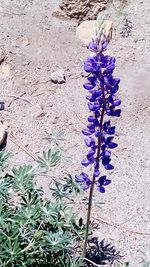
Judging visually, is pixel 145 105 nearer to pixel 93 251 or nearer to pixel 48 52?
pixel 48 52

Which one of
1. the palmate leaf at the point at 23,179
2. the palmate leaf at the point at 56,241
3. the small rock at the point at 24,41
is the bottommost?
the palmate leaf at the point at 56,241

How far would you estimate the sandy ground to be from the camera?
12.6ft

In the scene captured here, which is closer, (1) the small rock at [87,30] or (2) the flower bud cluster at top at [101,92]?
(2) the flower bud cluster at top at [101,92]

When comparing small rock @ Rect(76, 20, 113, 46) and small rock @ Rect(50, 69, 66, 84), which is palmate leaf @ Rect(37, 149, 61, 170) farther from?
small rock @ Rect(76, 20, 113, 46)

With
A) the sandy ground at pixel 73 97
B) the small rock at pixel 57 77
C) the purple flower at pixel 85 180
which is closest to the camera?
the purple flower at pixel 85 180

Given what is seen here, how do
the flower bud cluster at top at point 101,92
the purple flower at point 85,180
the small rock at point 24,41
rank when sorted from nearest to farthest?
the flower bud cluster at top at point 101,92 → the purple flower at point 85,180 → the small rock at point 24,41

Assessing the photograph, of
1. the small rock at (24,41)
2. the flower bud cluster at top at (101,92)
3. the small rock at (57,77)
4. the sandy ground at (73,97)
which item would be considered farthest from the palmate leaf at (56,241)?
the small rock at (24,41)

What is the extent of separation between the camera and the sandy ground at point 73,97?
3842 millimetres

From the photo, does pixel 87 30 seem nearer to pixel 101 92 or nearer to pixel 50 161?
pixel 50 161

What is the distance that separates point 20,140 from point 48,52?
84 cm

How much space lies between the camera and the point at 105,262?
3508 millimetres

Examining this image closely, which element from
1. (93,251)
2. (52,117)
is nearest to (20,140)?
(52,117)

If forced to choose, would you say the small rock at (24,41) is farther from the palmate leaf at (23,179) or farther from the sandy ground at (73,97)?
the palmate leaf at (23,179)

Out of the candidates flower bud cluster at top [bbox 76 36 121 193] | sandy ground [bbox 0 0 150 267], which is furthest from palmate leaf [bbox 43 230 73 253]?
sandy ground [bbox 0 0 150 267]
